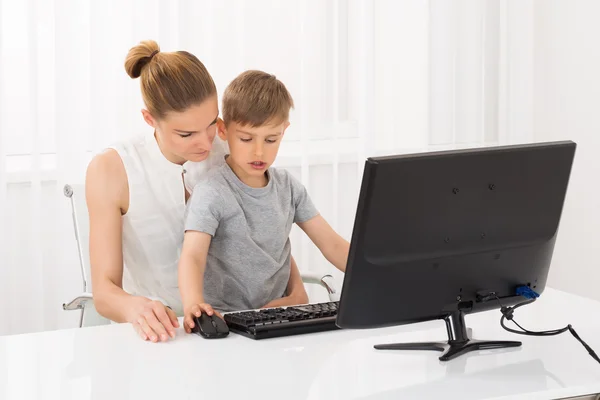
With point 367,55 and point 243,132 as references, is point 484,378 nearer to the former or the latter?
point 243,132

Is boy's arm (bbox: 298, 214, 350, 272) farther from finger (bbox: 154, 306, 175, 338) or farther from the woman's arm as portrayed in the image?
finger (bbox: 154, 306, 175, 338)

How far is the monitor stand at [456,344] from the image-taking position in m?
1.54

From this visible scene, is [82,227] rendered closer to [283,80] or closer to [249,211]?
[249,211]

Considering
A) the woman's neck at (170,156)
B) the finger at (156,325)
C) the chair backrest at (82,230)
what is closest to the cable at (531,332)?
the finger at (156,325)

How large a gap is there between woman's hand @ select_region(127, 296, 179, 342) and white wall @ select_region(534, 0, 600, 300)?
2460 millimetres

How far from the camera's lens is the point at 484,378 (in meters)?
1.41

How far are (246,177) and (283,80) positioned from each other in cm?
140

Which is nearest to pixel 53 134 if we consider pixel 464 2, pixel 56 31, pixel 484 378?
pixel 56 31

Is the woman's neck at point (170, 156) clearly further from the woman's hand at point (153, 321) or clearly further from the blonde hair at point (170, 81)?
the woman's hand at point (153, 321)

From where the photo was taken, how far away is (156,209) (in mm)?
2148

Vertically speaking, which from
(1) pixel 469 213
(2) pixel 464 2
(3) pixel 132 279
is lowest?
(3) pixel 132 279

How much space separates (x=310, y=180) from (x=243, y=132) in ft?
5.00

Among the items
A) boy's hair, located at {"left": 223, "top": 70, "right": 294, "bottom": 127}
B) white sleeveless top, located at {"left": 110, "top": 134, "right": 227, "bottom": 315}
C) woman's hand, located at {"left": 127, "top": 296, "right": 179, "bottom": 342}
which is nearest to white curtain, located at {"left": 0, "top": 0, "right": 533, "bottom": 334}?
white sleeveless top, located at {"left": 110, "top": 134, "right": 227, "bottom": 315}

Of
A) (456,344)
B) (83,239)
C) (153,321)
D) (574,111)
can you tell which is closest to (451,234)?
(456,344)
